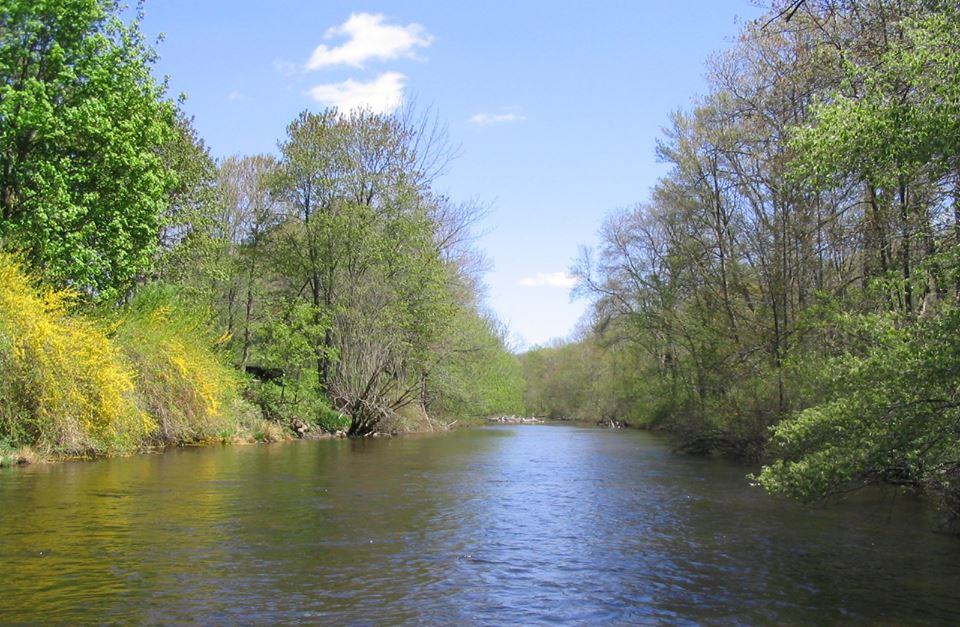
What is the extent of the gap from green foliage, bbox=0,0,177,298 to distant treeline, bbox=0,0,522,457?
0.06m

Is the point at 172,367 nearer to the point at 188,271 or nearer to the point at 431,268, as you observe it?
the point at 188,271

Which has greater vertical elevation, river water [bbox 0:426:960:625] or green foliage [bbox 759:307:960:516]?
green foliage [bbox 759:307:960:516]

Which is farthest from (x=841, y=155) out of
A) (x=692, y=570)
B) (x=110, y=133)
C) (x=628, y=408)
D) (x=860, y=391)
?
(x=628, y=408)

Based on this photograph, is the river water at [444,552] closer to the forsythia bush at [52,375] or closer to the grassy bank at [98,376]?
the forsythia bush at [52,375]

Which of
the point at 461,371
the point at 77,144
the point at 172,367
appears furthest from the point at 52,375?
the point at 461,371

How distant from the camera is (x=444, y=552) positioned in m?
10.1

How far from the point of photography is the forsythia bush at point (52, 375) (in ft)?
55.2

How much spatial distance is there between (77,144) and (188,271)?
1090cm

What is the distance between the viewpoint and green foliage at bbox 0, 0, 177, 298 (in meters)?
19.5

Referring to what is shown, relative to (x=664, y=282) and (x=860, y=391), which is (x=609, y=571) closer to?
(x=860, y=391)

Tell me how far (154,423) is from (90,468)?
188 inches

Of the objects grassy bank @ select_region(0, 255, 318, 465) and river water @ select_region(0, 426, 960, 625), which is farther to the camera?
grassy bank @ select_region(0, 255, 318, 465)

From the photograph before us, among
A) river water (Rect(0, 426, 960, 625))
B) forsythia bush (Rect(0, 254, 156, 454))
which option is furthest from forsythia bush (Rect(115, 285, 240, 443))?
river water (Rect(0, 426, 960, 625))

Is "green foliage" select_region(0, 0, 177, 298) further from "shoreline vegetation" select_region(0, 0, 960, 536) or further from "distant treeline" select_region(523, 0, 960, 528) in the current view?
"distant treeline" select_region(523, 0, 960, 528)
